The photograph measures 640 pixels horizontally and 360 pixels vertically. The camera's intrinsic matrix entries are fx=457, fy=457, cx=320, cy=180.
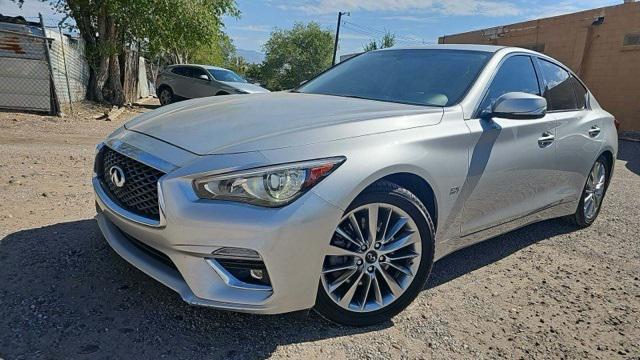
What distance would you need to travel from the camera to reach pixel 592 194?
180 inches

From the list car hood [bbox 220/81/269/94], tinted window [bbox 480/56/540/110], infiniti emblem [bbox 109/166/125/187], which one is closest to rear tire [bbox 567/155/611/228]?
tinted window [bbox 480/56/540/110]

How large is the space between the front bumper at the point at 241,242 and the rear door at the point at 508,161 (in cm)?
121

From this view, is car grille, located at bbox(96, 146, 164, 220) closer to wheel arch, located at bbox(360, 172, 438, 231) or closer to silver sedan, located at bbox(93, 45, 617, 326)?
silver sedan, located at bbox(93, 45, 617, 326)

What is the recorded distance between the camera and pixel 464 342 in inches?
99.6

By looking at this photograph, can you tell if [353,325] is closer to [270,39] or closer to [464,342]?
[464,342]

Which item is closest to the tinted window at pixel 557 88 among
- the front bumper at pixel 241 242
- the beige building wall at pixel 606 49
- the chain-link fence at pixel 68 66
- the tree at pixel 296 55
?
the front bumper at pixel 241 242

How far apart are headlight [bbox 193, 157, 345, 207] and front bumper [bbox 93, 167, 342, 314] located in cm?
4

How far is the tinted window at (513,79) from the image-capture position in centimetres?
324

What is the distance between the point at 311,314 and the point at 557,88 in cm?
298

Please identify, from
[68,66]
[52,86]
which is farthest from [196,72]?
[52,86]

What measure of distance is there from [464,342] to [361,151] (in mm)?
1213

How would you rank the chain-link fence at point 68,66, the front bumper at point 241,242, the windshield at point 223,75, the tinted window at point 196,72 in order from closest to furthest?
the front bumper at point 241,242, the chain-link fence at point 68,66, the windshield at point 223,75, the tinted window at point 196,72

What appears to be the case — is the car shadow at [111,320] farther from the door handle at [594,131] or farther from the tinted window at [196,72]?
the tinted window at [196,72]

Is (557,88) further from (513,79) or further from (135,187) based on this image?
(135,187)
